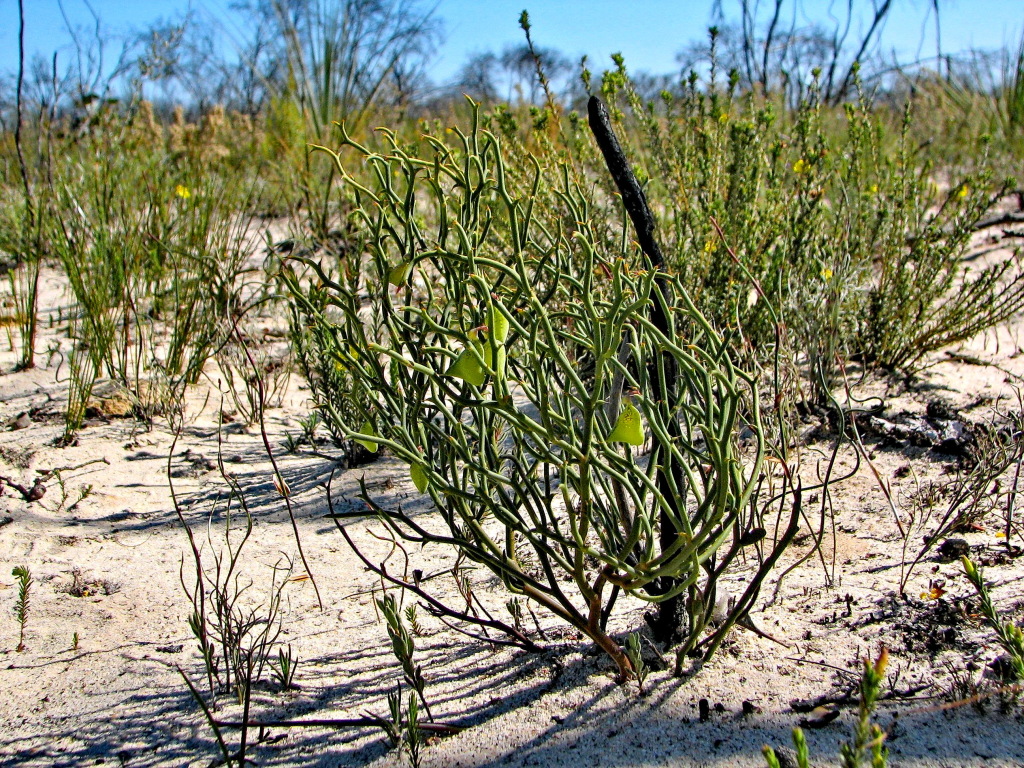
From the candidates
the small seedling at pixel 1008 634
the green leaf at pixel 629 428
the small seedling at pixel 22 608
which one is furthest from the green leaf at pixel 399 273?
the small seedling at pixel 22 608

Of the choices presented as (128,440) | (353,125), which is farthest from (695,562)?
(353,125)

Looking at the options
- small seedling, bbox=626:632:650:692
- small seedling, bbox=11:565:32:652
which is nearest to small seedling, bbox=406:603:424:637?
small seedling, bbox=626:632:650:692

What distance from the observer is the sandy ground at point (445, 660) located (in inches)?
50.9

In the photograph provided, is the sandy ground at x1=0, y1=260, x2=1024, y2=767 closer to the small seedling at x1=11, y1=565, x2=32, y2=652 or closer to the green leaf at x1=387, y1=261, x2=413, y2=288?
the small seedling at x1=11, y1=565, x2=32, y2=652

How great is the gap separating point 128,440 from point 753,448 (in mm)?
1984

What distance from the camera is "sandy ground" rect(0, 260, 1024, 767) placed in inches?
50.9

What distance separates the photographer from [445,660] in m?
1.57

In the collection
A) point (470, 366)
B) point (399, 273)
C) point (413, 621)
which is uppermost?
point (399, 273)

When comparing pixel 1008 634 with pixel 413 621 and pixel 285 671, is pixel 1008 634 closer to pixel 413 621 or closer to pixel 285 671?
pixel 413 621

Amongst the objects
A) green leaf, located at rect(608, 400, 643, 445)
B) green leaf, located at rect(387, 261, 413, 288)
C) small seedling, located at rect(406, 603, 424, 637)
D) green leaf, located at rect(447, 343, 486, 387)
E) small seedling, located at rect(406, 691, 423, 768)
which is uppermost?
green leaf, located at rect(387, 261, 413, 288)

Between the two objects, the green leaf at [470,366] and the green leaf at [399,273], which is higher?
the green leaf at [399,273]

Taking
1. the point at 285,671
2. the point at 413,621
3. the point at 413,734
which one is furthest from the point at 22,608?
the point at 413,734

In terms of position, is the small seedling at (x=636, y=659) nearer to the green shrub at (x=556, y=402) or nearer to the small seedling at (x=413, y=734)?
the green shrub at (x=556, y=402)

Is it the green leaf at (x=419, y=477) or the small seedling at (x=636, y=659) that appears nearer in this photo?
the green leaf at (x=419, y=477)
